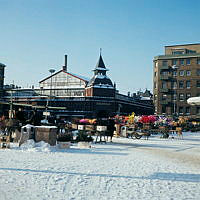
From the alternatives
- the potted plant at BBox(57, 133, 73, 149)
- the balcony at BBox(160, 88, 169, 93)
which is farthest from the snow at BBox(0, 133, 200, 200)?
the balcony at BBox(160, 88, 169, 93)

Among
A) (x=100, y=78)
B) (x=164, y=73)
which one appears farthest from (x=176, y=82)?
(x=100, y=78)

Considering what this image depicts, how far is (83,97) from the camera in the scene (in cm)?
6644

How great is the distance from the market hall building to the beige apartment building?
971 cm

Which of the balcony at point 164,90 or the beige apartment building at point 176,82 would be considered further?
the balcony at point 164,90

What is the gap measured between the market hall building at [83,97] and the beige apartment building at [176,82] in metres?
9.71

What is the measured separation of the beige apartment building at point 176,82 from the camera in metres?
64.7

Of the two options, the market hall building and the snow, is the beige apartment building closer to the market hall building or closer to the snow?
the market hall building

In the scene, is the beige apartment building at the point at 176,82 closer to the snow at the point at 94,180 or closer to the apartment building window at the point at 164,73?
the apartment building window at the point at 164,73

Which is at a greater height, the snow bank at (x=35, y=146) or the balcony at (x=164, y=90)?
the balcony at (x=164, y=90)

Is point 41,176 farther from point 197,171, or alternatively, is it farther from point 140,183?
point 197,171

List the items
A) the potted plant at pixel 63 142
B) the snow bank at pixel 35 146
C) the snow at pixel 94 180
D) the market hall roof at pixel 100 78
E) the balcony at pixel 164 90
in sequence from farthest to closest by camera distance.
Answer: the market hall roof at pixel 100 78, the balcony at pixel 164 90, the potted plant at pixel 63 142, the snow bank at pixel 35 146, the snow at pixel 94 180

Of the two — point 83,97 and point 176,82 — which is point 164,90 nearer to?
point 176,82

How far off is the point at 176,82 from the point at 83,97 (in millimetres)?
21617

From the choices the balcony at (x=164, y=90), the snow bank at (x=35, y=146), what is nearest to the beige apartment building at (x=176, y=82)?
the balcony at (x=164, y=90)
